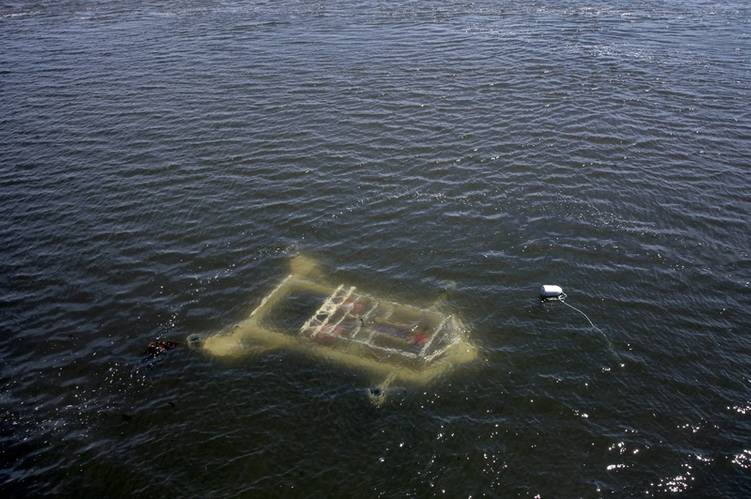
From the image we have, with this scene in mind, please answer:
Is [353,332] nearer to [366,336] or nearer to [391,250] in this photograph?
[366,336]

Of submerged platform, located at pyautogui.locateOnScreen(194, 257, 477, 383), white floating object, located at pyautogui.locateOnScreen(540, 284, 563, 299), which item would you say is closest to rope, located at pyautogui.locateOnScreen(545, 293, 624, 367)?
white floating object, located at pyautogui.locateOnScreen(540, 284, 563, 299)

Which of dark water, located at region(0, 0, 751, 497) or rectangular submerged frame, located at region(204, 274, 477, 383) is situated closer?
dark water, located at region(0, 0, 751, 497)

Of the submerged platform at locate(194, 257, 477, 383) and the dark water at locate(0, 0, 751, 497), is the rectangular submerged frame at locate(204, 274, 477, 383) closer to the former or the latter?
the submerged platform at locate(194, 257, 477, 383)

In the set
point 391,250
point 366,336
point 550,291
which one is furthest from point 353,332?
point 550,291

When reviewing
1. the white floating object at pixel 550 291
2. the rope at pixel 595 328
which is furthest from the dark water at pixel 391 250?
the white floating object at pixel 550 291

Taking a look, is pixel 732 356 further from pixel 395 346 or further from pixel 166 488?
pixel 166 488

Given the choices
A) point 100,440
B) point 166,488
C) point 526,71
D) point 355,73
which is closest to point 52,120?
point 355,73

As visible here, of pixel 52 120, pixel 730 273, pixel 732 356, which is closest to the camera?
pixel 732 356
